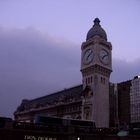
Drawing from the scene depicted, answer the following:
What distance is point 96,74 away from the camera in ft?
365

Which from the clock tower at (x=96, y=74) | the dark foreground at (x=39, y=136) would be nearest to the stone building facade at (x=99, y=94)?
the clock tower at (x=96, y=74)

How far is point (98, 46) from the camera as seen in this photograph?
372ft

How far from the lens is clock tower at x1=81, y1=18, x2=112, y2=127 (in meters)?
109

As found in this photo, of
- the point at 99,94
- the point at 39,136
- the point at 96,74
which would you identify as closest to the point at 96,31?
the point at 96,74

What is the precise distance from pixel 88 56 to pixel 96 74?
7.54m

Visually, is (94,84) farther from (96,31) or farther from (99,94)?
(96,31)

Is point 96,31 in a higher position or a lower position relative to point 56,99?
higher

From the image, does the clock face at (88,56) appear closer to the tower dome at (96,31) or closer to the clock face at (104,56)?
the clock face at (104,56)

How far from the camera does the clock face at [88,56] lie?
113950mm

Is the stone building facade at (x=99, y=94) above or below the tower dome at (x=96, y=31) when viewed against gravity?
below

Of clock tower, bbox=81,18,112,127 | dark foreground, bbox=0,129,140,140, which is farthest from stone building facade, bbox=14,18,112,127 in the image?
dark foreground, bbox=0,129,140,140

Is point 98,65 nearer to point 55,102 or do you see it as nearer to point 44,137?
point 55,102

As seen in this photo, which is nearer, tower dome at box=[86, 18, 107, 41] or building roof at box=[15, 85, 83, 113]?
tower dome at box=[86, 18, 107, 41]

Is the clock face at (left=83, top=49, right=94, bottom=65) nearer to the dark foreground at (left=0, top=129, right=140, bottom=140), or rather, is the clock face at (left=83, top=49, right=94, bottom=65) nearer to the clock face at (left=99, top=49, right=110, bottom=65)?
the clock face at (left=99, top=49, right=110, bottom=65)
